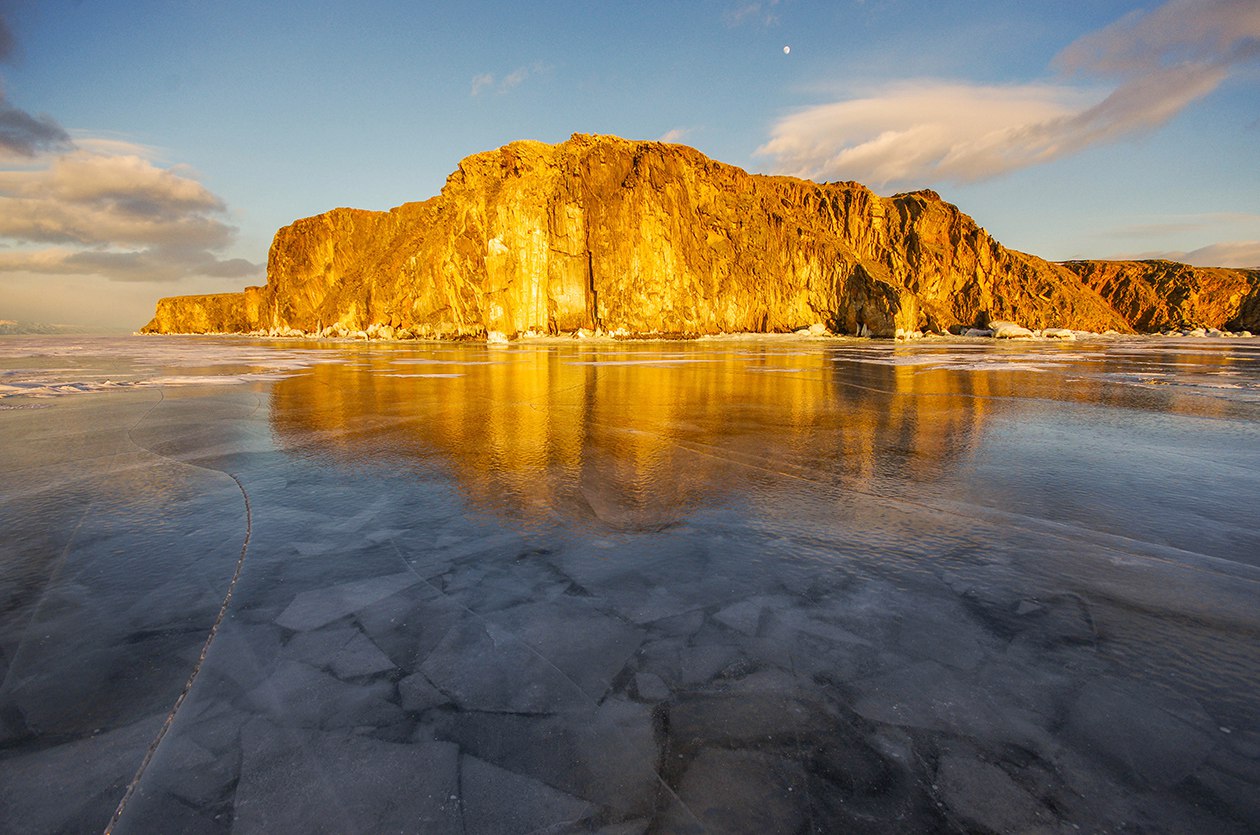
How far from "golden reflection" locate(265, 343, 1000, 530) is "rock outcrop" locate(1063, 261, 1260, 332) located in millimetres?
141992

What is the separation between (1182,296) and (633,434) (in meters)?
156

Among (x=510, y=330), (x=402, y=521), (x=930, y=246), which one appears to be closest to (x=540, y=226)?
(x=510, y=330)

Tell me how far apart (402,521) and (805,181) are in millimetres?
108789

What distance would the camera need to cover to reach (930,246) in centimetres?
9688

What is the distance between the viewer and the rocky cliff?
216 feet

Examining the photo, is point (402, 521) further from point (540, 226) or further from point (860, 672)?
point (540, 226)

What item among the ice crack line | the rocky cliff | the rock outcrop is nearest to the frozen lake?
the ice crack line

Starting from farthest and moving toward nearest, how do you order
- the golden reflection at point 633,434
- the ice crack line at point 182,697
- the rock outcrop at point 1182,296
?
the rock outcrop at point 1182,296 < the golden reflection at point 633,434 < the ice crack line at point 182,697

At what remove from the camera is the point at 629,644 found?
2773 mm

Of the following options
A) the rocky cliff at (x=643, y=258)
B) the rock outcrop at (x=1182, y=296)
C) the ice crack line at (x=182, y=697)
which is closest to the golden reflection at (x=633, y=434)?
the ice crack line at (x=182, y=697)

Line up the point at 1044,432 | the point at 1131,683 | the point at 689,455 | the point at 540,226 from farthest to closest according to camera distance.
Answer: the point at 540,226
the point at 1044,432
the point at 689,455
the point at 1131,683

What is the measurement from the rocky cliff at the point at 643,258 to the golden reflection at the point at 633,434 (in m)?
53.8

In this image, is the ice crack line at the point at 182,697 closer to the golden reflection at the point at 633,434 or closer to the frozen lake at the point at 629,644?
the frozen lake at the point at 629,644

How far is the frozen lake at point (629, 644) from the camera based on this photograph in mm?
1874
